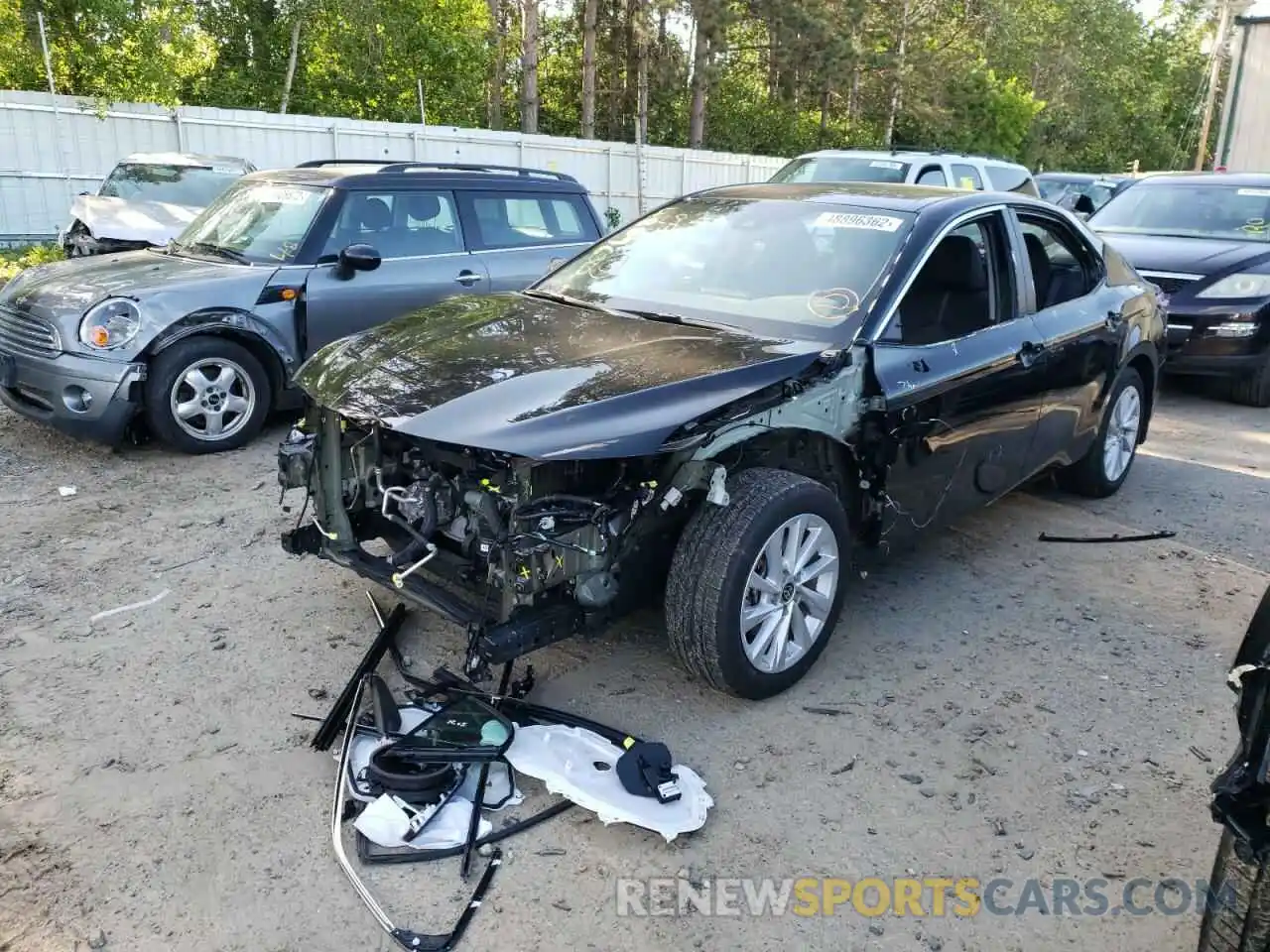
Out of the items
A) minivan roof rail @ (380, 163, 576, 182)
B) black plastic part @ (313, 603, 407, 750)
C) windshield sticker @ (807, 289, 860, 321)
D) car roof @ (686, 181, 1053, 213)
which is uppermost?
minivan roof rail @ (380, 163, 576, 182)

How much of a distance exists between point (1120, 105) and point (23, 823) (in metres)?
59.4

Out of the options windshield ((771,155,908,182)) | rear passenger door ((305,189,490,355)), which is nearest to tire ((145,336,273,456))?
rear passenger door ((305,189,490,355))

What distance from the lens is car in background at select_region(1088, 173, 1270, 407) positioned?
8328mm

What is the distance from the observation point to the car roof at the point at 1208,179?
9.61 meters

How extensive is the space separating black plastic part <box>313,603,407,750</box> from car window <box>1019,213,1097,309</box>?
3.31 metres

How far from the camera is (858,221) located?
4.34 m

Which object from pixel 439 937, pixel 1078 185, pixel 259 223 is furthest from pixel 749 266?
pixel 1078 185

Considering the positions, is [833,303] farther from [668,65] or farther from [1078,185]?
[668,65]

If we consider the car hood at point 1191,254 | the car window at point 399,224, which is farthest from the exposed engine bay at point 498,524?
the car hood at point 1191,254

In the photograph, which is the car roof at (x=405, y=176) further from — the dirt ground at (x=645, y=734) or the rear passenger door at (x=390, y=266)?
the dirt ground at (x=645, y=734)

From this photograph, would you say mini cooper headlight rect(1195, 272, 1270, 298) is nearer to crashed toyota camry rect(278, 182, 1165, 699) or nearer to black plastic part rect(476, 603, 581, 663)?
crashed toyota camry rect(278, 182, 1165, 699)

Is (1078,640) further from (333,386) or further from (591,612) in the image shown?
(333,386)

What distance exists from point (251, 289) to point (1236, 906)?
5984 millimetres

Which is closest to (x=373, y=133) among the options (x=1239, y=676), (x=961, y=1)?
(x=1239, y=676)
